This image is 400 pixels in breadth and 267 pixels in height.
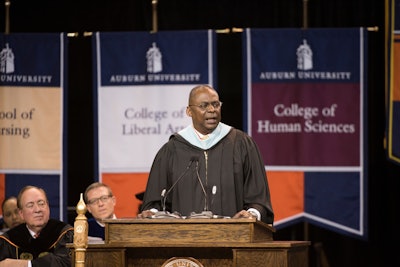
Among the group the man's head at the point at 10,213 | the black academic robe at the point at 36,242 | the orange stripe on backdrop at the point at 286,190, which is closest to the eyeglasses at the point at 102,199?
the black academic robe at the point at 36,242

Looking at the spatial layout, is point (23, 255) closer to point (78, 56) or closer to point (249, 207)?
point (249, 207)

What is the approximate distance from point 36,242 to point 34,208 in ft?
0.77

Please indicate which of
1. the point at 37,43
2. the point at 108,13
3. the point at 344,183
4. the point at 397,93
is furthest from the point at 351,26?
the point at 37,43

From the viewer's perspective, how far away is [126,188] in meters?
8.36

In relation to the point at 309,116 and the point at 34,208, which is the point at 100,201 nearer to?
the point at 34,208

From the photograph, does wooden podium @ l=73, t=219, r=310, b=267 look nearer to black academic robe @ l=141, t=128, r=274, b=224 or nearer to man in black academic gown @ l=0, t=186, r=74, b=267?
black academic robe @ l=141, t=128, r=274, b=224

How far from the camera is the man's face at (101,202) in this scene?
670cm

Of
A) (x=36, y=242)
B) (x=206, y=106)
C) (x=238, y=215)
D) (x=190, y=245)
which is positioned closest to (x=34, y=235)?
(x=36, y=242)

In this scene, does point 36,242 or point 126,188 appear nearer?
point 36,242

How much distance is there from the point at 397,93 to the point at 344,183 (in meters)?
0.95

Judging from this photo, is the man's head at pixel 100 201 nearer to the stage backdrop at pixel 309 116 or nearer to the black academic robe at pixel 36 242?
the black academic robe at pixel 36 242

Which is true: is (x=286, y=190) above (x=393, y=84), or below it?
below

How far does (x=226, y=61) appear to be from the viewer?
8.61 m

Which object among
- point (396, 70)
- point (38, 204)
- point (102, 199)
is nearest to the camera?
point (38, 204)
